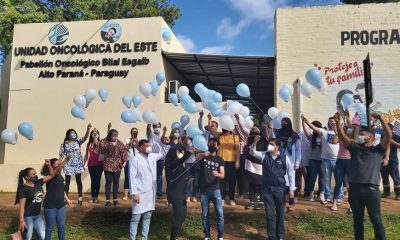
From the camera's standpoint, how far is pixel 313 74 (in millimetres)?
7336

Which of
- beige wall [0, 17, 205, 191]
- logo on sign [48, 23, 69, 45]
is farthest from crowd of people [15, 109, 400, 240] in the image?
logo on sign [48, 23, 69, 45]

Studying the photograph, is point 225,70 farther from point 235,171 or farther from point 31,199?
point 31,199

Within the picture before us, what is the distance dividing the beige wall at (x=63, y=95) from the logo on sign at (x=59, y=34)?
0.42ft

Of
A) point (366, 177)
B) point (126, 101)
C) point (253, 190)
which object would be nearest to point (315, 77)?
point (366, 177)

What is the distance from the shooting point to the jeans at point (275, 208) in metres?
6.66

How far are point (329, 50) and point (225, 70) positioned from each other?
3.70m

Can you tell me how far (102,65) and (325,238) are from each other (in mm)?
8041

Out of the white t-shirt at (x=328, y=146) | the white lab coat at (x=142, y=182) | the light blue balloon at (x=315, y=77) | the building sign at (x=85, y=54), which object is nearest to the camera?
the white lab coat at (x=142, y=182)

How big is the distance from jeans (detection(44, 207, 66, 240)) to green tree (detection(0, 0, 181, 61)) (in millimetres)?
13881

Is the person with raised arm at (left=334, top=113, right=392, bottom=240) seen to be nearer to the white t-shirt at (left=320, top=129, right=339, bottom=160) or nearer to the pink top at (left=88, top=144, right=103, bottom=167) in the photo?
the white t-shirt at (left=320, top=129, right=339, bottom=160)

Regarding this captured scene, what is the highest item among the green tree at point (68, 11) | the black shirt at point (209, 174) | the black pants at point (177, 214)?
the green tree at point (68, 11)

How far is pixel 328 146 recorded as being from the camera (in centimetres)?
812

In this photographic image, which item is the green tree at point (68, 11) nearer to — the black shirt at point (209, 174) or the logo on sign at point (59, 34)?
the logo on sign at point (59, 34)

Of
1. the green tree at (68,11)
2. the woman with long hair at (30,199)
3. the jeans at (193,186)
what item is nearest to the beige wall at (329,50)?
the jeans at (193,186)
